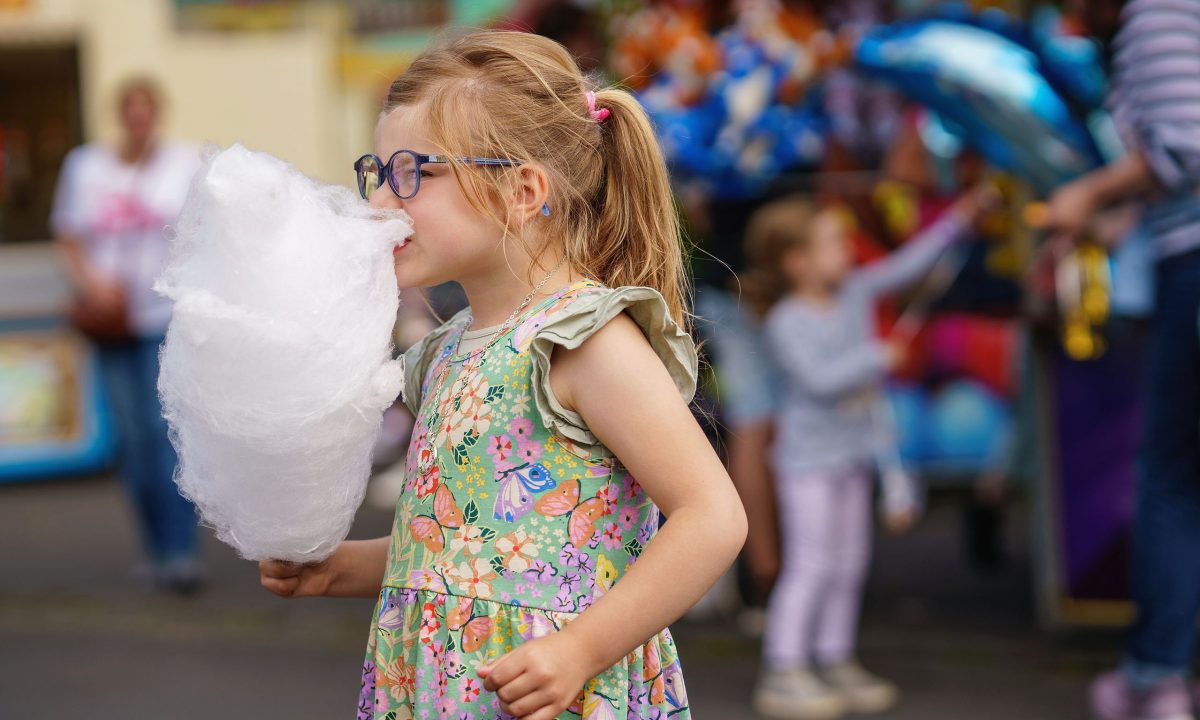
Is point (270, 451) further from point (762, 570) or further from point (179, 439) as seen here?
point (762, 570)

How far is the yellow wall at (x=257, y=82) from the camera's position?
12328mm

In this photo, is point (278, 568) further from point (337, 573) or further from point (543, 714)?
point (543, 714)

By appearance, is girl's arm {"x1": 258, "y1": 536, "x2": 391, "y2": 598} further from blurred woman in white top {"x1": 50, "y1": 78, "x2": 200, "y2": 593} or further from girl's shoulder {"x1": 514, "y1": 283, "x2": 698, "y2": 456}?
blurred woman in white top {"x1": 50, "y1": 78, "x2": 200, "y2": 593}

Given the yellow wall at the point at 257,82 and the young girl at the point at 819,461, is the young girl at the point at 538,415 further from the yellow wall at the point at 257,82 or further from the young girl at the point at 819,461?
the yellow wall at the point at 257,82

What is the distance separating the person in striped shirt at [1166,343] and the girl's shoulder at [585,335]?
71.5 inches

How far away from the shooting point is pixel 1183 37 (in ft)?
10.4

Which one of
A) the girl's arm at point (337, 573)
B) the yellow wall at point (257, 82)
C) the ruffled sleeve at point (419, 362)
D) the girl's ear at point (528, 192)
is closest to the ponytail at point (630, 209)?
the girl's ear at point (528, 192)

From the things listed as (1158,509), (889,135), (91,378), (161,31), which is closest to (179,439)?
(1158,509)

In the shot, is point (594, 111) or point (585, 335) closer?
point (585, 335)

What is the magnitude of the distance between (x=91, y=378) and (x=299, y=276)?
25.3 ft

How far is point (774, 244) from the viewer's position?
14.7 feet

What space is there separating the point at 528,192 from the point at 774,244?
106 inches

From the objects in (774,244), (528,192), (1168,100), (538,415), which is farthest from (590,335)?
(774,244)

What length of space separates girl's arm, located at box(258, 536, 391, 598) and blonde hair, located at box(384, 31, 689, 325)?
0.48 meters
